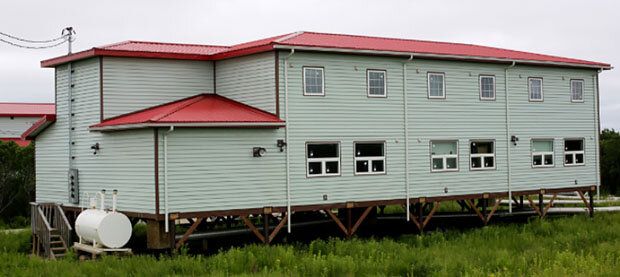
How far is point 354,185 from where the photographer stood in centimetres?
2709

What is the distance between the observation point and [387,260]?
22.8m

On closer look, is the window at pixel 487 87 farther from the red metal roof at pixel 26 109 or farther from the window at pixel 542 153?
the red metal roof at pixel 26 109

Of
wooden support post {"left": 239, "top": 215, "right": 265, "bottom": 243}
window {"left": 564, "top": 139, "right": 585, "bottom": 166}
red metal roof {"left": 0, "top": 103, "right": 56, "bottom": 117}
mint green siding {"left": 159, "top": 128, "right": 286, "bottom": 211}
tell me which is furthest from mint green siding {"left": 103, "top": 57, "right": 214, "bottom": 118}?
red metal roof {"left": 0, "top": 103, "right": 56, "bottom": 117}

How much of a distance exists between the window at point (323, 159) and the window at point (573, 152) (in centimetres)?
1208

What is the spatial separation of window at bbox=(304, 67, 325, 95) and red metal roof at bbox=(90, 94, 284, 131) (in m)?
1.64

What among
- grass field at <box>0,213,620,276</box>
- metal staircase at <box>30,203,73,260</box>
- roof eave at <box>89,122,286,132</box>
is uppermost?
roof eave at <box>89,122,286,132</box>

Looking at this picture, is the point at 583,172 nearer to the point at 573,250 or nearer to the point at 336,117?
the point at 573,250

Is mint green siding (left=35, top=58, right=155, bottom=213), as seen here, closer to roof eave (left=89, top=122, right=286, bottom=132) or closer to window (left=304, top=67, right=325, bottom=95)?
roof eave (left=89, top=122, right=286, bottom=132)

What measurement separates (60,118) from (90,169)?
323 centimetres

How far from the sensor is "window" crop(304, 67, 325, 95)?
2602 cm

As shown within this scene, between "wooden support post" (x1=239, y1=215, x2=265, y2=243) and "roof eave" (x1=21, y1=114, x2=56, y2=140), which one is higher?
"roof eave" (x1=21, y1=114, x2=56, y2=140)

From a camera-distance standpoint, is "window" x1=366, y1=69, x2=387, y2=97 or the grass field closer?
the grass field

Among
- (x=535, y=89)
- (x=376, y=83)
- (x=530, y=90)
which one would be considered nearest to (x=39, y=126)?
(x=376, y=83)

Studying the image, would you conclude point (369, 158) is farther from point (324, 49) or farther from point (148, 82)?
point (148, 82)
